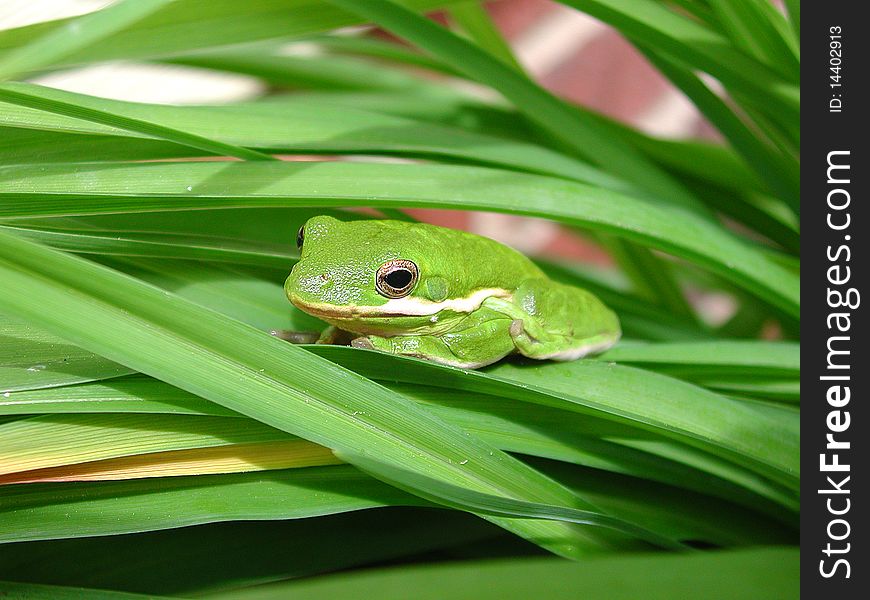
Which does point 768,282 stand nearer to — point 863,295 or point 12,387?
point 863,295

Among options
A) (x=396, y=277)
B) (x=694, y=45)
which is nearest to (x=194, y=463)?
(x=396, y=277)

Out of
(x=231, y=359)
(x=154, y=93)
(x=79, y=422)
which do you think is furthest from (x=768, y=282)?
(x=154, y=93)

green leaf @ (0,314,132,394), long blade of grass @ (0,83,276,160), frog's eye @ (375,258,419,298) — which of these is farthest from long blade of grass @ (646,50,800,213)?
green leaf @ (0,314,132,394)

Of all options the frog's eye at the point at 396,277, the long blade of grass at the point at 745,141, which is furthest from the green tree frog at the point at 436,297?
the long blade of grass at the point at 745,141

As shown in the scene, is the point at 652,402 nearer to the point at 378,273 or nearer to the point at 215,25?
the point at 378,273

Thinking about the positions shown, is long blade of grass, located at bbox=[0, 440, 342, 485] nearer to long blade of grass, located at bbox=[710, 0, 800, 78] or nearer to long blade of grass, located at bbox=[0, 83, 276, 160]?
long blade of grass, located at bbox=[0, 83, 276, 160]
